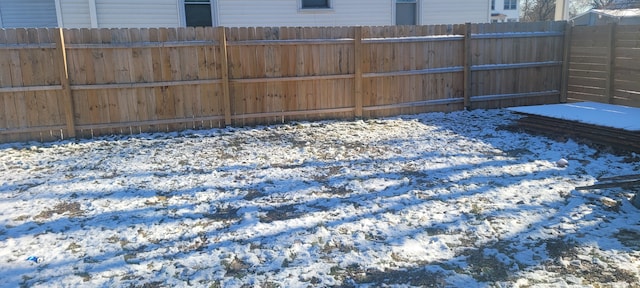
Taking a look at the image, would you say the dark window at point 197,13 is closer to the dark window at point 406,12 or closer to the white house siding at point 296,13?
the white house siding at point 296,13

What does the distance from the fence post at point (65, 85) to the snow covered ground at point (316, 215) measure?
1.83 feet

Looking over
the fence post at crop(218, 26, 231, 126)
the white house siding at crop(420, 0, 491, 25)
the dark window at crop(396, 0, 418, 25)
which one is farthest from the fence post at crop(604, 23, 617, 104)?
the fence post at crop(218, 26, 231, 126)

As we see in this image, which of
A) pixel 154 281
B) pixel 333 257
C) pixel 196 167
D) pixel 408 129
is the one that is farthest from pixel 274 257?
pixel 408 129

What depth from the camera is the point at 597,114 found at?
8133 mm

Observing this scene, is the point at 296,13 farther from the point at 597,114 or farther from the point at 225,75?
the point at 597,114

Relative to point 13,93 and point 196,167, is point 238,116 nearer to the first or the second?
point 196,167

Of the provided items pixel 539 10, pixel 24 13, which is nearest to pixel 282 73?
pixel 24 13

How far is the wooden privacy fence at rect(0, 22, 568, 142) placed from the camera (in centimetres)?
767

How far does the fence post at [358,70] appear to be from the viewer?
360 inches

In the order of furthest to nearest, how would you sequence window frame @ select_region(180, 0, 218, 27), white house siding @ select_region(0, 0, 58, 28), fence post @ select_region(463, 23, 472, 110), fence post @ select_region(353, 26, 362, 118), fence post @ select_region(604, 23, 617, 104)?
1. white house siding @ select_region(0, 0, 58, 28)
2. window frame @ select_region(180, 0, 218, 27)
3. fence post @ select_region(463, 23, 472, 110)
4. fence post @ select_region(604, 23, 617, 104)
5. fence post @ select_region(353, 26, 362, 118)

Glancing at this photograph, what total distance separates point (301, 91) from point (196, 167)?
337 cm

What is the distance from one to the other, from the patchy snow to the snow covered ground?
790mm

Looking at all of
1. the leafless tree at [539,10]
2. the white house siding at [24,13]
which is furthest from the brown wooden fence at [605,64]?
the leafless tree at [539,10]

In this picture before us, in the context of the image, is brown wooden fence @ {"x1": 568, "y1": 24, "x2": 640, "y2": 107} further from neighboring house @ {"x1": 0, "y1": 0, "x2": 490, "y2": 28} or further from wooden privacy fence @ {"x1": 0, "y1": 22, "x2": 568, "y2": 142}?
neighboring house @ {"x1": 0, "y1": 0, "x2": 490, "y2": 28}
